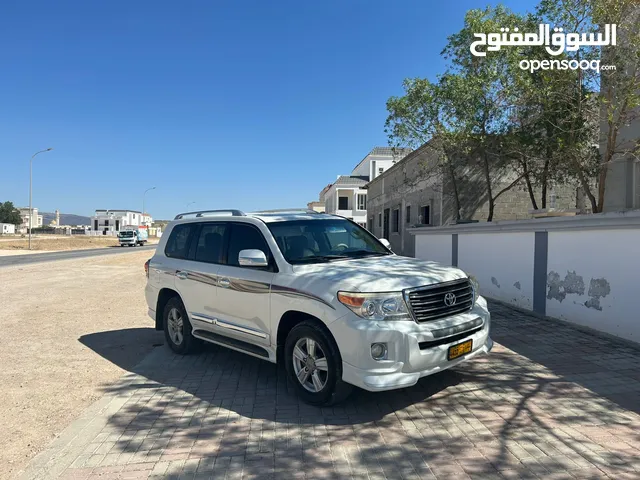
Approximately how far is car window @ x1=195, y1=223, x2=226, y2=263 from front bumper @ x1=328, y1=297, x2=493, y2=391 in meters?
2.21

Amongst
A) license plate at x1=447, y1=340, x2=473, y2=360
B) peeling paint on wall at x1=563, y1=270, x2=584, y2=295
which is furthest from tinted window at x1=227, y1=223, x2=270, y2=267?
peeling paint on wall at x1=563, y1=270, x2=584, y2=295

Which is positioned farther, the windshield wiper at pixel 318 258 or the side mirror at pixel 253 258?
the windshield wiper at pixel 318 258

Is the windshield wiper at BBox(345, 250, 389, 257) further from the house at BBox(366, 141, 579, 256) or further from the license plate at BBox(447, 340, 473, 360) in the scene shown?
the house at BBox(366, 141, 579, 256)

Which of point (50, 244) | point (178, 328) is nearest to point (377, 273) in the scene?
point (178, 328)

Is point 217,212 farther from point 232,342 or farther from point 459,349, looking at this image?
point 459,349

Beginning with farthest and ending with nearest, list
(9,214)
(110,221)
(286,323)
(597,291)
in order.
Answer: (9,214), (110,221), (597,291), (286,323)

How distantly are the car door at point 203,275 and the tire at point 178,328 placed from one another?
0.22m

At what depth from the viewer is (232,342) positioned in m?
5.32

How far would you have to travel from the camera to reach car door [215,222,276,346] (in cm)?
487

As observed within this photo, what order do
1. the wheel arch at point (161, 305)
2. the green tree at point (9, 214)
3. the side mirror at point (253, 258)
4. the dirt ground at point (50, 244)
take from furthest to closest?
1. the green tree at point (9, 214)
2. the dirt ground at point (50, 244)
3. the wheel arch at point (161, 305)
4. the side mirror at point (253, 258)

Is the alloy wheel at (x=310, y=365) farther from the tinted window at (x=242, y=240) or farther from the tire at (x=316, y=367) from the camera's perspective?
the tinted window at (x=242, y=240)

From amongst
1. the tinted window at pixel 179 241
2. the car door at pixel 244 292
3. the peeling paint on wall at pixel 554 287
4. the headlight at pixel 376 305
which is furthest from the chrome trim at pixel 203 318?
the peeling paint on wall at pixel 554 287

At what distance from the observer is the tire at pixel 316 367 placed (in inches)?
164

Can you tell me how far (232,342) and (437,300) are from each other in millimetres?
2388
